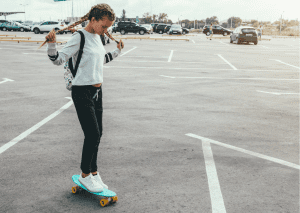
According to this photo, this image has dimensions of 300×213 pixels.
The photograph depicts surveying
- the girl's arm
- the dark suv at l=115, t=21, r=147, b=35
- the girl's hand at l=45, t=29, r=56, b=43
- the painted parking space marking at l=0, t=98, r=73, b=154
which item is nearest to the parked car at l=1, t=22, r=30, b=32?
the dark suv at l=115, t=21, r=147, b=35

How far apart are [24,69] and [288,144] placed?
438 inches

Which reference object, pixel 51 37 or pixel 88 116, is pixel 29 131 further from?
pixel 51 37

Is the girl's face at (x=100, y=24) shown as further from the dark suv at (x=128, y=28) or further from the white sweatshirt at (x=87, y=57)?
the dark suv at (x=128, y=28)

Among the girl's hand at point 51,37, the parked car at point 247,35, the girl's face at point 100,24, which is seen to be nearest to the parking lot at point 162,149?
the girl's hand at point 51,37

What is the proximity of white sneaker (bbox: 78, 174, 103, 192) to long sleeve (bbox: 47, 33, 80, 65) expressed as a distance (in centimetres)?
121

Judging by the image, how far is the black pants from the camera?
3.08 meters

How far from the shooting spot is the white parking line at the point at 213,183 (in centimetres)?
323

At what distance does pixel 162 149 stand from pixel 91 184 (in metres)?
1.72

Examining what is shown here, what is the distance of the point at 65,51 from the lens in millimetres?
2912

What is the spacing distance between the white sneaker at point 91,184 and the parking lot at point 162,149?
15 centimetres

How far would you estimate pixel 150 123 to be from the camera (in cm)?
609

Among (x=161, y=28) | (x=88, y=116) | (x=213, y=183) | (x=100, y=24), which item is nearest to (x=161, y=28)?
(x=161, y=28)

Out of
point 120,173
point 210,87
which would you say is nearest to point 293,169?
point 120,173

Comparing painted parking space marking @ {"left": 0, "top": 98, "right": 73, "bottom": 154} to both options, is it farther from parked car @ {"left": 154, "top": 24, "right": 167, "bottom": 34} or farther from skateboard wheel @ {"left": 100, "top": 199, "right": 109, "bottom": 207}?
parked car @ {"left": 154, "top": 24, "right": 167, "bottom": 34}
